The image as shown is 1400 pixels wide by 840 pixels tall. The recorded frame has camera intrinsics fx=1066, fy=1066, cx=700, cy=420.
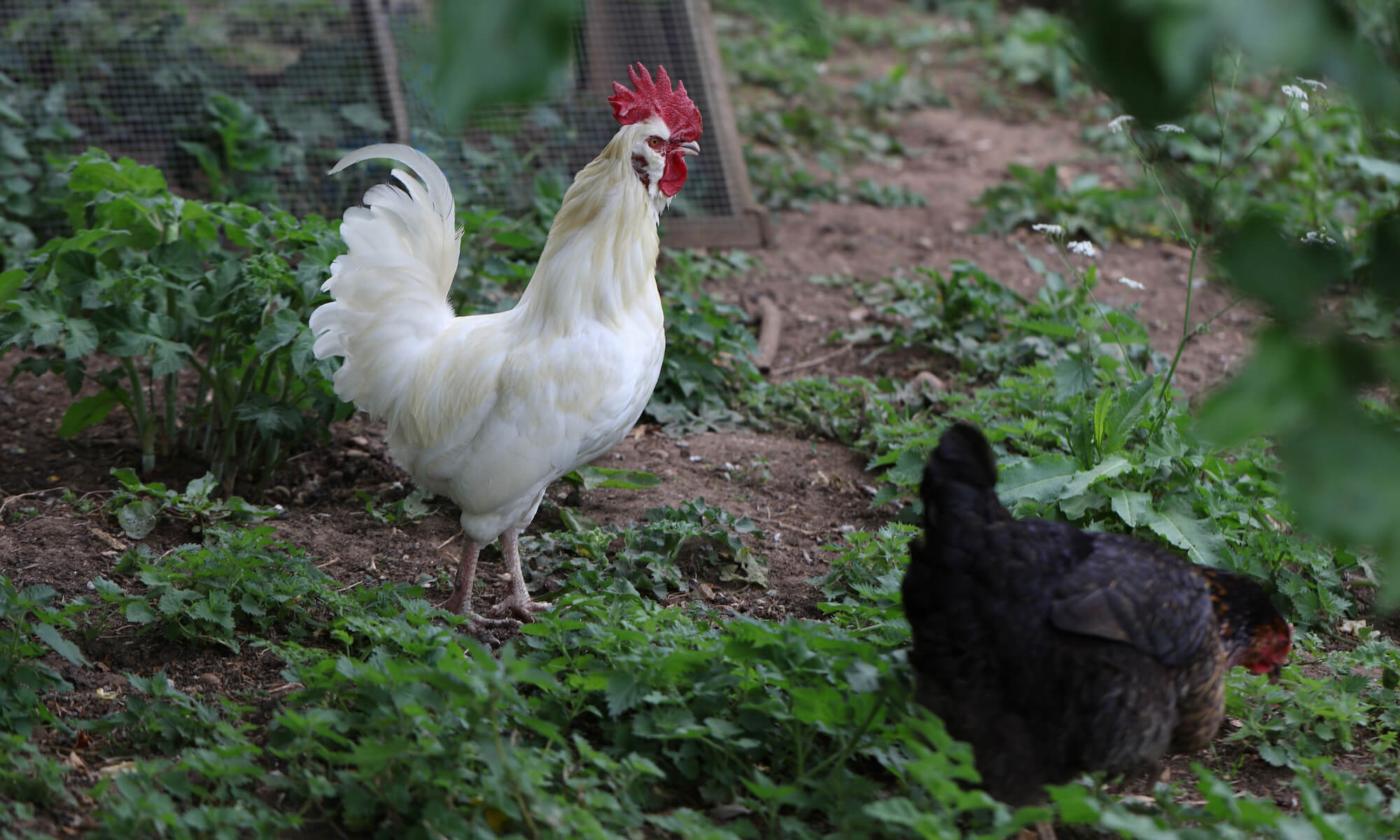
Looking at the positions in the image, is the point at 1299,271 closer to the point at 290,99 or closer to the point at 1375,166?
the point at 1375,166

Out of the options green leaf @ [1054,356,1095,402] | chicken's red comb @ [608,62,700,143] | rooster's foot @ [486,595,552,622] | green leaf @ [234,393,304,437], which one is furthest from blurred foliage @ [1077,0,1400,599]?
green leaf @ [234,393,304,437]

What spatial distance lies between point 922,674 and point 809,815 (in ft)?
1.67

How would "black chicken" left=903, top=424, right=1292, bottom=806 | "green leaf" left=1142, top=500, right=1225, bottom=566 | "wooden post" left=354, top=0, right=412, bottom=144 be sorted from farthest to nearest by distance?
"wooden post" left=354, top=0, right=412, bottom=144
"green leaf" left=1142, top=500, right=1225, bottom=566
"black chicken" left=903, top=424, right=1292, bottom=806

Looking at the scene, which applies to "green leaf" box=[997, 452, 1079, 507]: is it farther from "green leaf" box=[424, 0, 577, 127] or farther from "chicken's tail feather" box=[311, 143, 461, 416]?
"green leaf" box=[424, 0, 577, 127]

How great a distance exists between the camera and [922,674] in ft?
8.76

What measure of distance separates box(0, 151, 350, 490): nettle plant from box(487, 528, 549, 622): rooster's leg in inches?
36.4

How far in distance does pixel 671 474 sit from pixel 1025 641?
2.50 metres

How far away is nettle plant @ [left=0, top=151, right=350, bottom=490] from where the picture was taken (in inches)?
161

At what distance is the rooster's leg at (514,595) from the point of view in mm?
3951

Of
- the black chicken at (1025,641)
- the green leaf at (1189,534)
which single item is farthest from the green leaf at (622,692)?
the green leaf at (1189,534)

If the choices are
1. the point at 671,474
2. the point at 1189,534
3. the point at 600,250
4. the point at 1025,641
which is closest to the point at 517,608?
the point at 671,474

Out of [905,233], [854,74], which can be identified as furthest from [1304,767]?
[854,74]

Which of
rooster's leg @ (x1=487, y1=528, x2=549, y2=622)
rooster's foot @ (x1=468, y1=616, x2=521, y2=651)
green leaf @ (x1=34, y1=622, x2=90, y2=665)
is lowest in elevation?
rooster's foot @ (x1=468, y1=616, x2=521, y2=651)

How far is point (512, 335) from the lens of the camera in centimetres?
371
